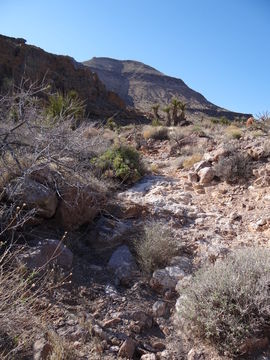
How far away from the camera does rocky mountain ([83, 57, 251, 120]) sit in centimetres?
4844

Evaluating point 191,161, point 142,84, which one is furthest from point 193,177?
point 142,84

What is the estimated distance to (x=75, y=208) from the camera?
446 cm

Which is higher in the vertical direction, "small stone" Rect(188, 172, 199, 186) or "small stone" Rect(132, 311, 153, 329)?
"small stone" Rect(188, 172, 199, 186)

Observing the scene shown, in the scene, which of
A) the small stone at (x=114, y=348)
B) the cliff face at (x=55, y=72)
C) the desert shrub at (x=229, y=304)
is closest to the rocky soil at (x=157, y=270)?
the small stone at (x=114, y=348)

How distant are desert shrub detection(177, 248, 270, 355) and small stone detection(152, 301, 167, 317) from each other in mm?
164

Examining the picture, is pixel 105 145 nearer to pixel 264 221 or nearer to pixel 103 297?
pixel 264 221

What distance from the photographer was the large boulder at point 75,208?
14.4 feet

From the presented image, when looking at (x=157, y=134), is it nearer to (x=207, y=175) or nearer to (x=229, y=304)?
(x=207, y=175)

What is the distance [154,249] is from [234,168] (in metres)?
2.82

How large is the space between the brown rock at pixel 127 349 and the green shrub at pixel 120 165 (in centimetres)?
352

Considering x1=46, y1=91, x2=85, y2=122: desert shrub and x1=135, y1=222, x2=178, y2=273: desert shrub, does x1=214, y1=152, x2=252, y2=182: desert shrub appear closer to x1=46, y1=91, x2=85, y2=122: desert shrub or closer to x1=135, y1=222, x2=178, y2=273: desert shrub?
x1=135, y1=222, x2=178, y2=273: desert shrub

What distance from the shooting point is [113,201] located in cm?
532

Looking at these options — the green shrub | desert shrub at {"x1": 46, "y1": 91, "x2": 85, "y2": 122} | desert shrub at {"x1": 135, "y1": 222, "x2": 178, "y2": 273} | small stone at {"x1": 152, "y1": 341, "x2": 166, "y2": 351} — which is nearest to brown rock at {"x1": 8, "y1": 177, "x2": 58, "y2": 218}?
desert shrub at {"x1": 135, "y1": 222, "x2": 178, "y2": 273}

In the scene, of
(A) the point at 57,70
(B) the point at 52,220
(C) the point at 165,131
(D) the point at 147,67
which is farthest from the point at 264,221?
(D) the point at 147,67
